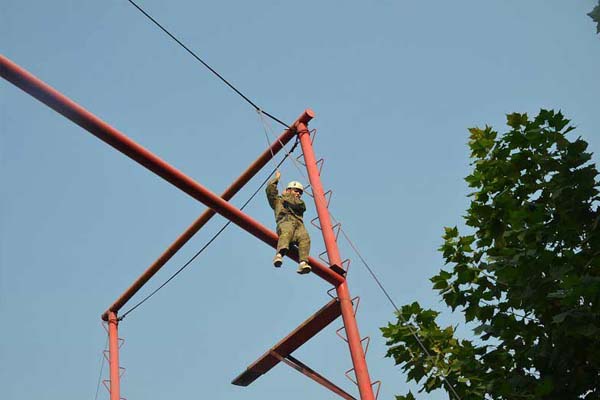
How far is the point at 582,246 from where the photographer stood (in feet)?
30.5

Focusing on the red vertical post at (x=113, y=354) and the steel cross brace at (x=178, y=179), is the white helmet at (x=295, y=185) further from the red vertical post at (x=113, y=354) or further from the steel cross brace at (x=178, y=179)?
the red vertical post at (x=113, y=354)

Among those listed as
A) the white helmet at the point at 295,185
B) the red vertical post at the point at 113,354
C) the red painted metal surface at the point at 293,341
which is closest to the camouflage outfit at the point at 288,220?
the white helmet at the point at 295,185

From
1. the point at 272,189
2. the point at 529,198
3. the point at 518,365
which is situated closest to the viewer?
the point at 518,365

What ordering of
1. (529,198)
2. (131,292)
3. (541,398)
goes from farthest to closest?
(131,292) < (529,198) < (541,398)

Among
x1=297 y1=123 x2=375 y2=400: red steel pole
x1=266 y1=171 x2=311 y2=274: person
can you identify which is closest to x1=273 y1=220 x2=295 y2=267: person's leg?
x1=266 y1=171 x2=311 y2=274: person

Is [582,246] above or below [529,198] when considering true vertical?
below

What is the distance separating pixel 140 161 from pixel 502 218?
4.62 metres

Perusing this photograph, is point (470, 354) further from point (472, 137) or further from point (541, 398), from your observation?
point (472, 137)

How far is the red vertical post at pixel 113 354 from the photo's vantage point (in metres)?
15.6

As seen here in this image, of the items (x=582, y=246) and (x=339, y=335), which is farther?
(x=339, y=335)

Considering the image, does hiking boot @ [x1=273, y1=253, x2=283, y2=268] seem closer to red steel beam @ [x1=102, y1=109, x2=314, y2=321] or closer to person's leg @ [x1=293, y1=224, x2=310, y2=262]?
person's leg @ [x1=293, y1=224, x2=310, y2=262]

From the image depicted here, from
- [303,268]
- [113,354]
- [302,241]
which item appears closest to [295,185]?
[302,241]

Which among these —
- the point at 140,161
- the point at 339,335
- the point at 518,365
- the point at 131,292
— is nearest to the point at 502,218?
the point at 518,365

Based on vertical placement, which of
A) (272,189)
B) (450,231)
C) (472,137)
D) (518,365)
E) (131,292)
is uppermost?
(131,292)
